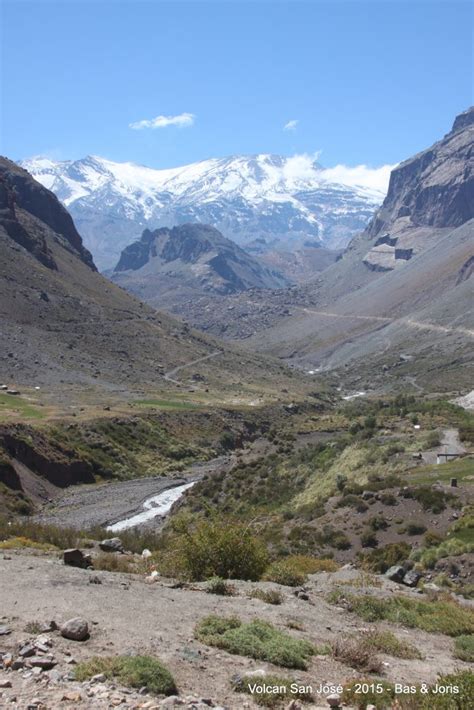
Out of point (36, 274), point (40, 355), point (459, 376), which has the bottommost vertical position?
point (459, 376)

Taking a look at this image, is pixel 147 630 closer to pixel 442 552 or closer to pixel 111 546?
pixel 111 546

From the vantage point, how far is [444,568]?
83.3 feet

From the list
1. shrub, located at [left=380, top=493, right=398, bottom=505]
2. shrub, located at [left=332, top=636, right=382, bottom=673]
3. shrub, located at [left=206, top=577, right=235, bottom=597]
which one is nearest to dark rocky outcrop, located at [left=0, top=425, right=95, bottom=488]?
shrub, located at [left=380, top=493, right=398, bottom=505]

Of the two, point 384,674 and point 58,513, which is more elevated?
point 384,674

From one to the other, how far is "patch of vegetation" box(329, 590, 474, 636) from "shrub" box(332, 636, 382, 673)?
4092 mm

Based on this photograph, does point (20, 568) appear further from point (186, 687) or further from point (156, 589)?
point (186, 687)

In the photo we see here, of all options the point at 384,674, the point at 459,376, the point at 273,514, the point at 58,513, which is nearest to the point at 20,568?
the point at 384,674

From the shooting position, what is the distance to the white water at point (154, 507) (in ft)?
173

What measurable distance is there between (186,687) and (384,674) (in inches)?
169

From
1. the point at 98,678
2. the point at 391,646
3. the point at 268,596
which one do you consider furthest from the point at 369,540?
the point at 98,678

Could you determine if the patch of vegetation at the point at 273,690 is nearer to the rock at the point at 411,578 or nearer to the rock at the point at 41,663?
the rock at the point at 41,663

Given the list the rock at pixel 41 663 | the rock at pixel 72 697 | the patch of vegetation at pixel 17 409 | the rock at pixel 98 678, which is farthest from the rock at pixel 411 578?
the patch of vegetation at pixel 17 409

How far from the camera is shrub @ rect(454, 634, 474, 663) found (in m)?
15.4

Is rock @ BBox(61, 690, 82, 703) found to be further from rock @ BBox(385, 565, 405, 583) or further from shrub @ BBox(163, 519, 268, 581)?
rock @ BBox(385, 565, 405, 583)
